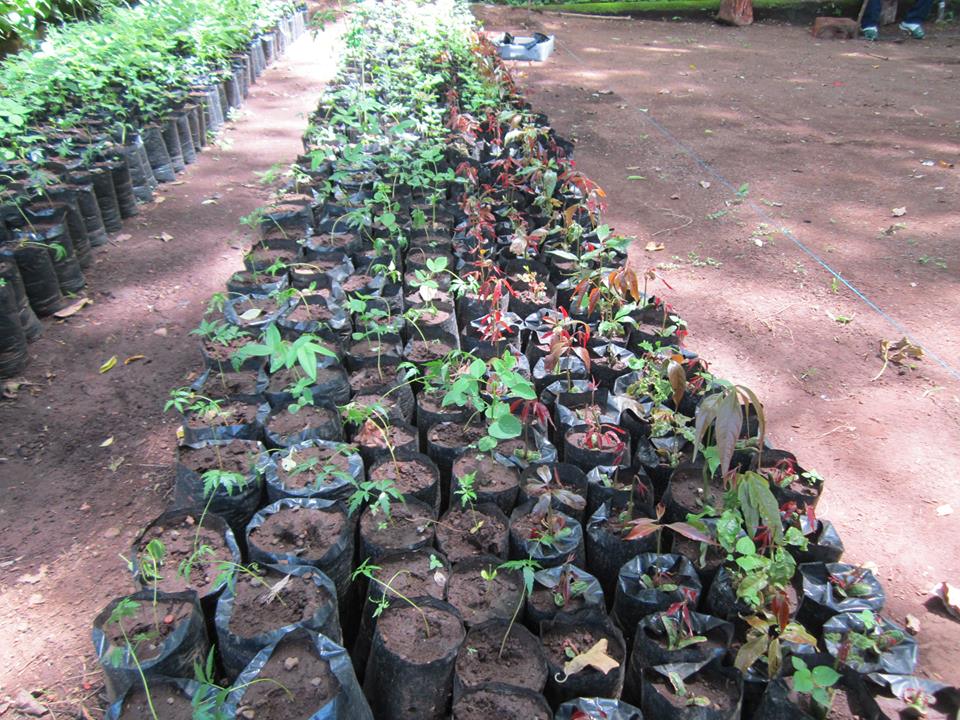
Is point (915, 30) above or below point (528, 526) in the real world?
above

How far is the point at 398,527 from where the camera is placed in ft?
6.44

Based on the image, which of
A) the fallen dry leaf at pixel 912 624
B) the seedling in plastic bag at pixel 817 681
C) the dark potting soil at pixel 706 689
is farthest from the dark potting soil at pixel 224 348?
the fallen dry leaf at pixel 912 624

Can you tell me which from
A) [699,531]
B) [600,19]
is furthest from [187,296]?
[600,19]

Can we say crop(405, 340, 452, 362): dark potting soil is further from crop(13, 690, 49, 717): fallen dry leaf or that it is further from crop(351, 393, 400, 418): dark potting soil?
crop(13, 690, 49, 717): fallen dry leaf

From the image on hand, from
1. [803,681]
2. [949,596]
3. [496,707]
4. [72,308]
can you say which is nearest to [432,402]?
[496,707]

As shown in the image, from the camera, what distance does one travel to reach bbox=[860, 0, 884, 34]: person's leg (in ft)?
35.4

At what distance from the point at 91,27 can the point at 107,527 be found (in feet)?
23.2

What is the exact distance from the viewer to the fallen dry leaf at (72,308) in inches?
145

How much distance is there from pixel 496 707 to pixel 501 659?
0.42ft

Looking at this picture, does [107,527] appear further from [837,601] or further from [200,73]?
[200,73]

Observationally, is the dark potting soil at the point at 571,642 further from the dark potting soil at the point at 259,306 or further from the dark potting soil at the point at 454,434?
the dark potting soil at the point at 259,306

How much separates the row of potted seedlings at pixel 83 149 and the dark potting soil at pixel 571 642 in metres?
2.89

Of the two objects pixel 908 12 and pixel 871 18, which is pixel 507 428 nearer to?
pixel 871 18

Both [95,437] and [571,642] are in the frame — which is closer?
[571,642]
